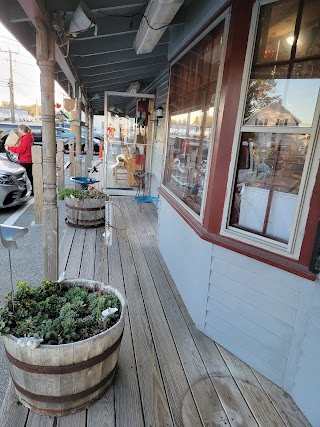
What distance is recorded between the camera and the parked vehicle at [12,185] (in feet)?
15.5

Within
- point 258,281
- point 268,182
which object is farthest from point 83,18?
point 258,281

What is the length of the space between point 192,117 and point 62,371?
2394 mm

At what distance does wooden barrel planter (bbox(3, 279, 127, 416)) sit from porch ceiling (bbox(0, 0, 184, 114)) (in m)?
1.87

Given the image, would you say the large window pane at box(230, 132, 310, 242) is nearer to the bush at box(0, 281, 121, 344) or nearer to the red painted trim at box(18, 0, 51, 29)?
the bush at box(0, 281, 121, 344)

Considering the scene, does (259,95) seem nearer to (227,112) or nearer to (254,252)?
(227,112)

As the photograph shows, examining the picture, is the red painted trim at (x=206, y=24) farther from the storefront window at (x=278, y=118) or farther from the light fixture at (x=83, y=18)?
the light fixture at (x=83, y=18)

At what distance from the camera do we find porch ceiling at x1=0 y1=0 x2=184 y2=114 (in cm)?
207

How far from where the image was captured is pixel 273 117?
1679 millimetres

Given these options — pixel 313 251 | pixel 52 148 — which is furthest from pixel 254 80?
pixel 52 148

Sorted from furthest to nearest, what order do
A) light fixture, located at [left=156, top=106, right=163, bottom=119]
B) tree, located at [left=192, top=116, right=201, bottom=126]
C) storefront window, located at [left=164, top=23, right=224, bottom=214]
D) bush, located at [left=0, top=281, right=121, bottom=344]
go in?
light fixture, located at [left=156, top=106, right=163, bottom=119] < tree, located at [left=192, top=116, right=201, bottom=126] < storefront window, located at [left=164, top=23, right=224, bottom=214] < bush, located at [left=0, top=281, right=121, bottom=344]

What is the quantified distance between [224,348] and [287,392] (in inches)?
18.3

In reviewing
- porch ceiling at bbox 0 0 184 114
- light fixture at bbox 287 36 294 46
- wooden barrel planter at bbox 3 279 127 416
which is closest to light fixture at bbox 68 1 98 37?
porch ceiling at bbox 0 0 184 114

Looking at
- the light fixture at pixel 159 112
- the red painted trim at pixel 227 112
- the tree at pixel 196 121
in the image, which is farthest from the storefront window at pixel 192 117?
the light fixture at pixel 159 112

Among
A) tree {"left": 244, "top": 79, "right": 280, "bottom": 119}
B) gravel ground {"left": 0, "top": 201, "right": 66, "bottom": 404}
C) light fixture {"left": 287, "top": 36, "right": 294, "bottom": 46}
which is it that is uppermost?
light fixture {"left": 287, "top": 36, "right": 294, "bottom": 46}
